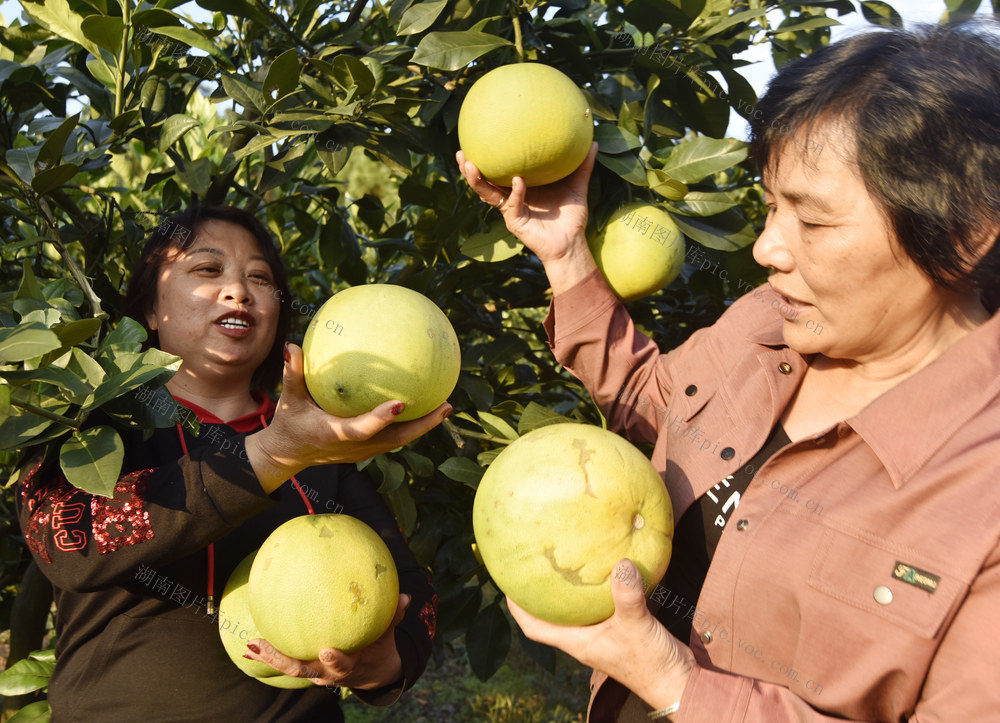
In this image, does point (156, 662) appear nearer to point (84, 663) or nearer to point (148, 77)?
point (84, 663)

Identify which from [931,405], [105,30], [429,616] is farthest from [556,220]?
[105,30]

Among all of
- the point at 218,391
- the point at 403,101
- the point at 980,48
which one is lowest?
the point at 218,391

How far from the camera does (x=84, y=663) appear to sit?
162 centimetres

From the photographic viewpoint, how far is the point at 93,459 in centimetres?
127

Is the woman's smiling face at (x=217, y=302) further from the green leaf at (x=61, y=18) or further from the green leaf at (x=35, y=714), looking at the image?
the green leaf at (x=35, y=714)

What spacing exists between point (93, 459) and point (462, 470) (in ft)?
2.63

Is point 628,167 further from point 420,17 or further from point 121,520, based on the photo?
point 121,520

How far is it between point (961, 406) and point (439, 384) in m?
0.88

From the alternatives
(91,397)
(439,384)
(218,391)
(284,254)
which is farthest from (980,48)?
(284,254)

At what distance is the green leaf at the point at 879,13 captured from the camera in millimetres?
1991

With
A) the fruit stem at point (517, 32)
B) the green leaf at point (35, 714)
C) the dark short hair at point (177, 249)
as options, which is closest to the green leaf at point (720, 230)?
the fruit stem at point (517, 32)

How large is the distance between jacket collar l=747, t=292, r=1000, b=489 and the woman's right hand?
2.60 ft

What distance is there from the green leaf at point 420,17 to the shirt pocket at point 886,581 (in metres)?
1.26

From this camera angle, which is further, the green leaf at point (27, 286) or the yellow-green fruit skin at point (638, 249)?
the yellow-green fruit skin at point (638, 249)
